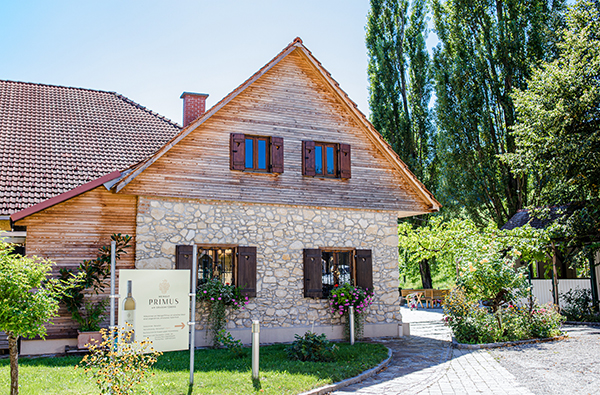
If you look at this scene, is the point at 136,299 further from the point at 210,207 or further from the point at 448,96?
the point at 448,96

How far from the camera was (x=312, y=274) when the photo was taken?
1316 centimetres

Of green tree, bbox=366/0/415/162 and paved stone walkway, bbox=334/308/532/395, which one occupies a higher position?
green tree, bbox=366/0/415/162

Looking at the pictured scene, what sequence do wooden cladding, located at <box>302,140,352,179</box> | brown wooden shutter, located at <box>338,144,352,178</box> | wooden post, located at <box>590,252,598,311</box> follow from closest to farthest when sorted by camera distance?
wooden cladding, located at <box>302,140,352,179</box>, brown wooden shutter, located at <box>338,144,352,178</box>, wooden post, located at <box>590,252,598,311</box>

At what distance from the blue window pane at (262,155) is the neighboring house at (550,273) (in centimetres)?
942

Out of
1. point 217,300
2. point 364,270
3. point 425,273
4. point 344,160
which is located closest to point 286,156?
point 344,160

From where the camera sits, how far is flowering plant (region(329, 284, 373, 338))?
13.2 metres

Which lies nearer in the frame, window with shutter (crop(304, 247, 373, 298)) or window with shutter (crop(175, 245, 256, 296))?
window with shutter (crop(175, 245, 256, 296))

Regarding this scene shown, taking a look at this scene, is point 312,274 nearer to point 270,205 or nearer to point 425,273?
point 270,205

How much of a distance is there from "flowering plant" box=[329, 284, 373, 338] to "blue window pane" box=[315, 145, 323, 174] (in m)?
3.25

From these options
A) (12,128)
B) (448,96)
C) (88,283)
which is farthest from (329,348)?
(448,96)

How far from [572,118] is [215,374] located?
14097 mm

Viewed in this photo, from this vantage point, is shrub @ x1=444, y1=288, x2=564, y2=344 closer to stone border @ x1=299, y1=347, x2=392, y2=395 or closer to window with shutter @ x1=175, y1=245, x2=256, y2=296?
stone border @ x1=299, y1=347, x2=392, y2=395

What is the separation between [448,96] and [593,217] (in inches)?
412

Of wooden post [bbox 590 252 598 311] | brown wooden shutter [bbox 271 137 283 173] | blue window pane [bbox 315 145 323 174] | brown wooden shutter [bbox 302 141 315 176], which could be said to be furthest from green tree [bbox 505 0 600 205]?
brown wooden shutter [bbox 271 137 283 173]
